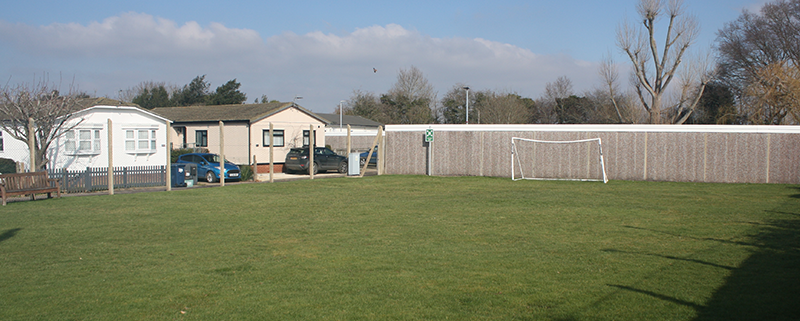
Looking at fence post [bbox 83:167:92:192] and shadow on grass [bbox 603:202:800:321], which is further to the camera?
fence post [bbox 83:167:92:192]

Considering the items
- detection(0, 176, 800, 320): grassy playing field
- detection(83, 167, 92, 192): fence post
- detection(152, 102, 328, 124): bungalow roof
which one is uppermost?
detection(152, 102, 328, 124): bungalow roof

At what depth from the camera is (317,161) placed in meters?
28.1

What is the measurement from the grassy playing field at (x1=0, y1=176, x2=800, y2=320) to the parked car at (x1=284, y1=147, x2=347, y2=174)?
12.7 meters

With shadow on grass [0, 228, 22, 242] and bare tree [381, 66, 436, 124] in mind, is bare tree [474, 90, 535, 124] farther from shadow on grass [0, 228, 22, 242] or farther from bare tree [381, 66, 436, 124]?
shadow on grass [0, 228, 22, 242]

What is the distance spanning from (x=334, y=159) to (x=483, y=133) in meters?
8.45

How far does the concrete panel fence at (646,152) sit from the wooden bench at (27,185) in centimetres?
1531

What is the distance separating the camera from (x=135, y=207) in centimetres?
1430

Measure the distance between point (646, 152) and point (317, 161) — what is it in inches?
624

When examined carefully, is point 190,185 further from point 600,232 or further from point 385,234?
point 600,232

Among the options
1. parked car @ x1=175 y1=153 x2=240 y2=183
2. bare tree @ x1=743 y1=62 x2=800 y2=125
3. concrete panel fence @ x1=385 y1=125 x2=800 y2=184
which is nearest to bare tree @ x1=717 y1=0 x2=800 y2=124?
bare tree @ x1=743 y1=62 x2=800 y2=125

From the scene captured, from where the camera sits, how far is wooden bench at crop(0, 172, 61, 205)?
48.7 ft

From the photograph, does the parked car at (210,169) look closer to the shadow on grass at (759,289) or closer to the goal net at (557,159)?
the goal net at (557,159)

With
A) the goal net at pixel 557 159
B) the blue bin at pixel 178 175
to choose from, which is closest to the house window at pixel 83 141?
the blue bin at pixel 178 175

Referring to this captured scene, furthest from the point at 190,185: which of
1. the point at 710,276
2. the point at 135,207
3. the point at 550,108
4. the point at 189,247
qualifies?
the point at 550,108
